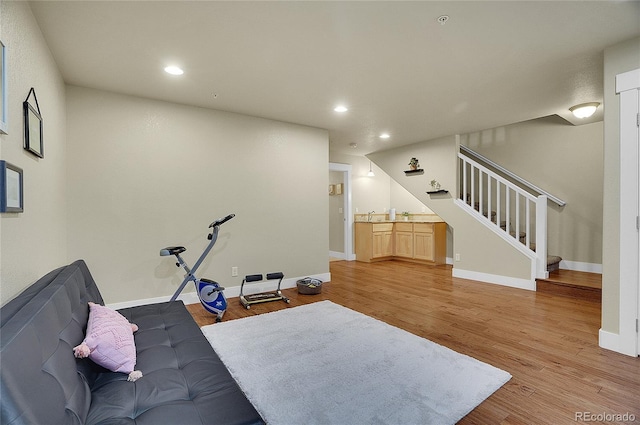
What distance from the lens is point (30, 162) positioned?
1955 mm

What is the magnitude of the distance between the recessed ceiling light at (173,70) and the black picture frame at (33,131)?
3.69 ft

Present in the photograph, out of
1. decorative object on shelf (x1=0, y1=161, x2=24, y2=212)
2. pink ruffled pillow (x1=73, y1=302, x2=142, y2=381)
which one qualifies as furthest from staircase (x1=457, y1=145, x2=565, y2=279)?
decorative object on shelf (x1=0, y1=161, x2=24, y2=212)

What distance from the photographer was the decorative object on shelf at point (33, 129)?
184 cm

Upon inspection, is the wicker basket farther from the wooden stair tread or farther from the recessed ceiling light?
the wooden stair tread

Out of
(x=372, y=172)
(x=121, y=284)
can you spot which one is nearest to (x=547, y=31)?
(x=121, y=284)

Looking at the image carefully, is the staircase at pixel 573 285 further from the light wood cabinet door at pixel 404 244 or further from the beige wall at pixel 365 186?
the beige wall at pixel 365 186

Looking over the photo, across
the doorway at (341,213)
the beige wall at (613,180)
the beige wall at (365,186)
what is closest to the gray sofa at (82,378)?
the beige wall at (613,180)

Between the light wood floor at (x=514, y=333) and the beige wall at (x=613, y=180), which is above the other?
the beige wall at (x=613, y=180)

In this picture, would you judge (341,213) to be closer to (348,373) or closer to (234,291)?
(234,291)

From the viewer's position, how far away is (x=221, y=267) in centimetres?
400

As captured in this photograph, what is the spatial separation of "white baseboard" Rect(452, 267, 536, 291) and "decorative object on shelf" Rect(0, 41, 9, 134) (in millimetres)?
5560

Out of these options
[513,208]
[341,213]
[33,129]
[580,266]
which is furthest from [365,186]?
[33,129]

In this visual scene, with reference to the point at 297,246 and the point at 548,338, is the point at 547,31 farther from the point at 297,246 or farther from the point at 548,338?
the point at 297,246

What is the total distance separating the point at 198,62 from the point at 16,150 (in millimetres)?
1578
